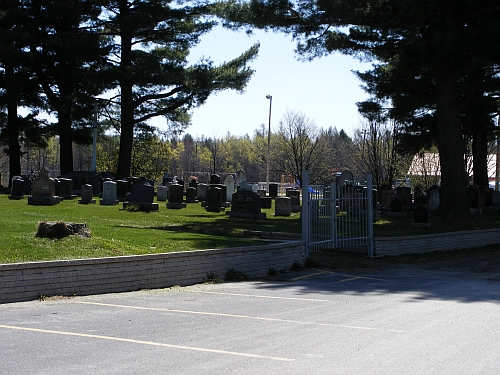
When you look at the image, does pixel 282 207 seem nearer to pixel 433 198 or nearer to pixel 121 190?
pixel 121 190

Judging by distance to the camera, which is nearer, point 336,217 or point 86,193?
point 336,217

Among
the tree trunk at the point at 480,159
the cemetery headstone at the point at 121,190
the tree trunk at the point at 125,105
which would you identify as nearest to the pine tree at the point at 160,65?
the tree trunk at the point at 125,105

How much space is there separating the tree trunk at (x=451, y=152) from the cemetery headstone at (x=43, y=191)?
1578cm

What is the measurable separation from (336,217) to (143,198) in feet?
34.9

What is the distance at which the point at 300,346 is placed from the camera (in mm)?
7199

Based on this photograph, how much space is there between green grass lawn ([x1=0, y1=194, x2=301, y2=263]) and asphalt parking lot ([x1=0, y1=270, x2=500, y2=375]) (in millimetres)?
1271

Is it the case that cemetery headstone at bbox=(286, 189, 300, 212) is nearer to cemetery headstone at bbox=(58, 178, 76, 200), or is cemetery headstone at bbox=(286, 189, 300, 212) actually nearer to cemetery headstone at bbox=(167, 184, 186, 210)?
cemetery headstone at bbox=(167, 184, 186, 210)

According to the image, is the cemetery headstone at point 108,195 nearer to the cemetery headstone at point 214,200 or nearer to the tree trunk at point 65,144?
the cemetery headstone at point 214,200

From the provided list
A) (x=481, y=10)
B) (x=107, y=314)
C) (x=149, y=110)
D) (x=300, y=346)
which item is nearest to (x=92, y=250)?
(x=107, y=314)

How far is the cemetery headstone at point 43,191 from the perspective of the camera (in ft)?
86.4

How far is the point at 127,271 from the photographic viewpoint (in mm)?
11664

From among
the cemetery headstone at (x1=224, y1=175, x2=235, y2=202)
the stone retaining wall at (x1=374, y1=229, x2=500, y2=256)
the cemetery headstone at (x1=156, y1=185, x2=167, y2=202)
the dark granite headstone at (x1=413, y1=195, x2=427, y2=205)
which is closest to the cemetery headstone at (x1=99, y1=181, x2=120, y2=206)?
the cemetery headstone at (x1=156, y1=185, x2=167, y2=202)

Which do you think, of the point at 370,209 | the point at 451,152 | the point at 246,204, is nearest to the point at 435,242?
the point at 370,209

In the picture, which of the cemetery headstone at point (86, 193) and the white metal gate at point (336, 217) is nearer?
the white metal gate at point (336, 217)
